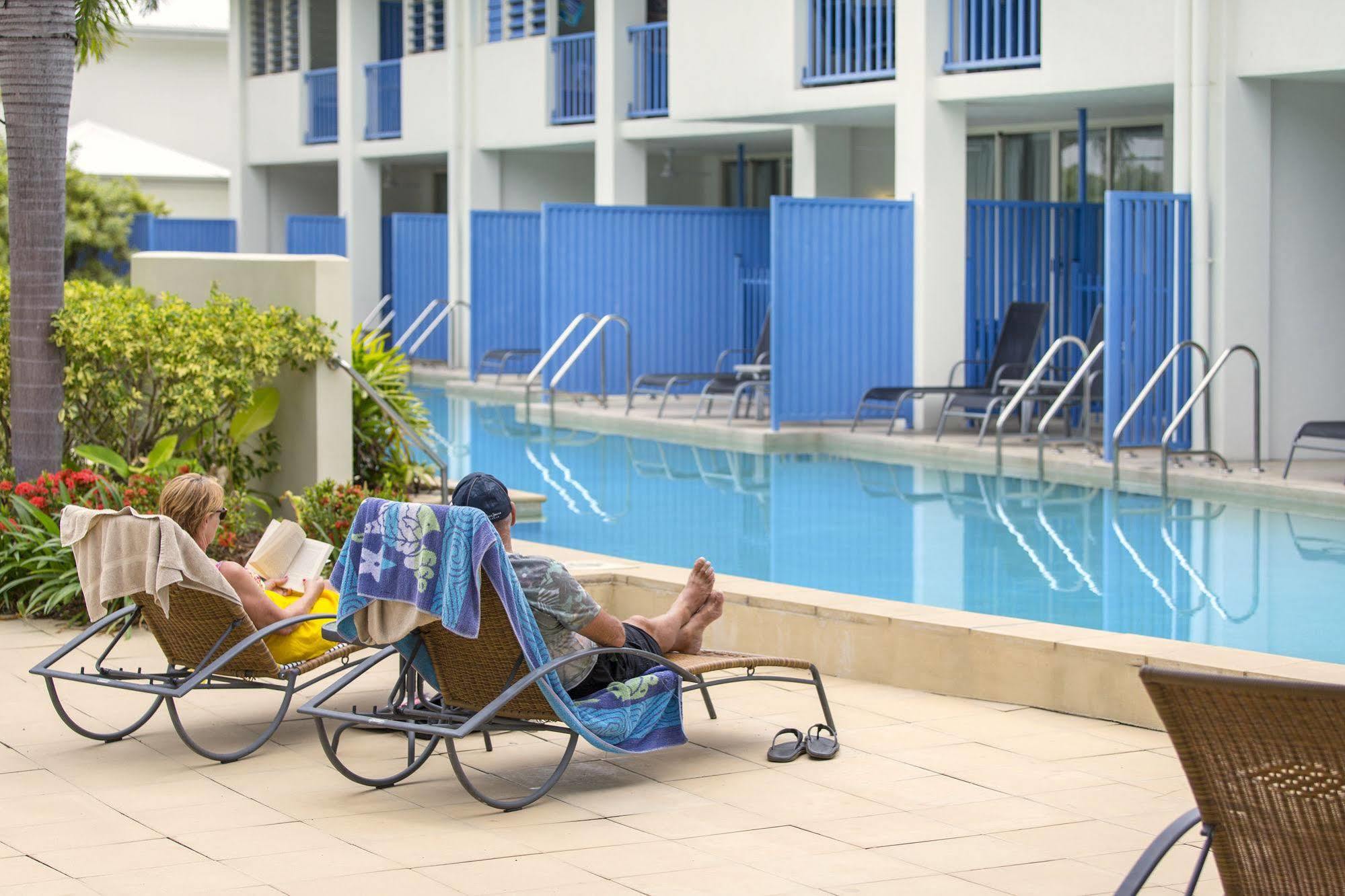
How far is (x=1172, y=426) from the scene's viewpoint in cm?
1343

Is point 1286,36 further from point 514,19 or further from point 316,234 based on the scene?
point 316,234

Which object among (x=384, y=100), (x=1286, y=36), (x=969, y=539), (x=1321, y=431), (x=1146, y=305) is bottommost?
(x=969, y=539)

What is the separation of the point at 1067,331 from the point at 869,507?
6.60 m

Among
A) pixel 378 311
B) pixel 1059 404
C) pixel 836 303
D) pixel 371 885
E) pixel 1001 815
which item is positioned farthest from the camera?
pixel 378 311

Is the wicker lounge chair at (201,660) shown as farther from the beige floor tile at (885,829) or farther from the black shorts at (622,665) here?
the beige floor tile at (885,829)

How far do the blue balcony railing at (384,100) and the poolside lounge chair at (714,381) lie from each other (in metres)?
8.68

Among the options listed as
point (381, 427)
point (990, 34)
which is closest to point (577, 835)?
point (381, 427)

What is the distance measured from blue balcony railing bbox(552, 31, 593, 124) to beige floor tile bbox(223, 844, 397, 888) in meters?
20.2

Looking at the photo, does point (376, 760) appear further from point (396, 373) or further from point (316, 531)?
point (396, 373)

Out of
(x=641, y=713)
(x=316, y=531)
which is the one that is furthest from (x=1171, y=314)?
(x=641, y=713)

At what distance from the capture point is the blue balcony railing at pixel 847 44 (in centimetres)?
1720

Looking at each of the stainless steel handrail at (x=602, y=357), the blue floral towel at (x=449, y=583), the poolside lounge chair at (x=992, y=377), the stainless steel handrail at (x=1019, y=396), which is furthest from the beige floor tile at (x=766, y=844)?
the stainless steel handrail at (x=602, y=357)

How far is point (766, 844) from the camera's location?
15.9 feet

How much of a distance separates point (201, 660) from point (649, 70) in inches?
719
